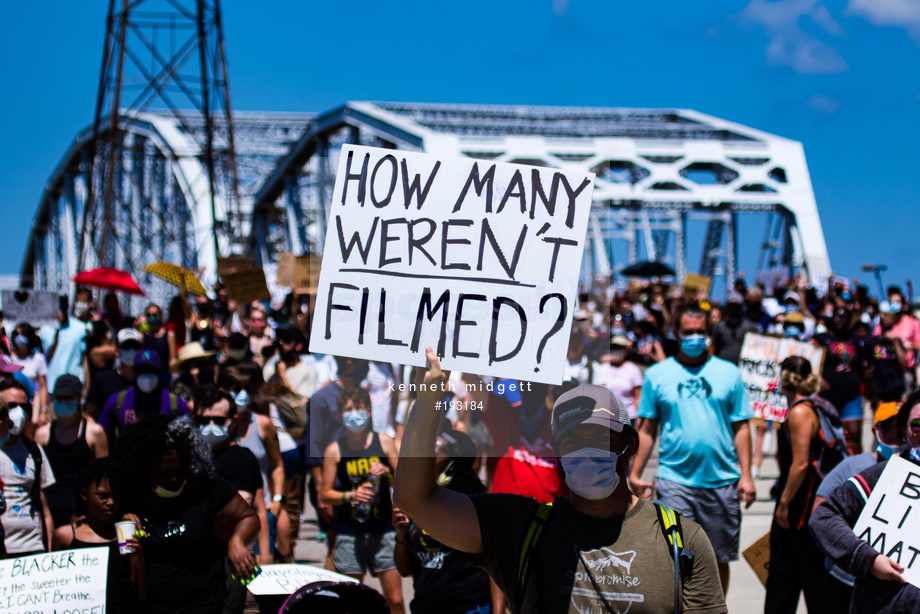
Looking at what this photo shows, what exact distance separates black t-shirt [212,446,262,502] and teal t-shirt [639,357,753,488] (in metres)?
2.26

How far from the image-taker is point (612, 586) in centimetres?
240

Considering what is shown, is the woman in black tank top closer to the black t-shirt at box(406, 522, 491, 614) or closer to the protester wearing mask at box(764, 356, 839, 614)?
the black t-shirt at box(406, 522, 491, 614)

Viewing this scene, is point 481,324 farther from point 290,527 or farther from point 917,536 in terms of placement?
point 290,527

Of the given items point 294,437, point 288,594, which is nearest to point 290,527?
point 294,437

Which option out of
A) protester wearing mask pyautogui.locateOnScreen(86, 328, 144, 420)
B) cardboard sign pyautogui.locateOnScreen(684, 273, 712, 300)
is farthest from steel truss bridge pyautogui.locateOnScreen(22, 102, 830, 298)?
protester wearing mask pyautogui.locateOnScreen(86, 328, 144, 420)

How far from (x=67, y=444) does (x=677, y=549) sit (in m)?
4.44

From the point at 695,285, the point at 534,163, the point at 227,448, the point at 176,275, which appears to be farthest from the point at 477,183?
the point at 534,163

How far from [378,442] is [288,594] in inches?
83.5

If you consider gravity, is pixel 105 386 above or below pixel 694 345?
below

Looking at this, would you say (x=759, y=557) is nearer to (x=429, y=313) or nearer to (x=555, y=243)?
(x=555, y=243)

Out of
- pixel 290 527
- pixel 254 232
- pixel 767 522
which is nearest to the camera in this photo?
pixel 290 527

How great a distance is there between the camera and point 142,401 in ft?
20.8

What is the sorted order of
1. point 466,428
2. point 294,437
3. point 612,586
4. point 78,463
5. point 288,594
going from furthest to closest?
point 294,437, point 78,463, point 466,428, point 288,594, point 612,586

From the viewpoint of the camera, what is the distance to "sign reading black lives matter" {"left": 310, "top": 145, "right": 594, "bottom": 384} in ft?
8.89
